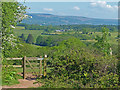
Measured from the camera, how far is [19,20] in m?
8.80

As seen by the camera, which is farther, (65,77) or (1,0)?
(1,0)

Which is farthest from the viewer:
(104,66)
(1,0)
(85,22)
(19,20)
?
(85,22)

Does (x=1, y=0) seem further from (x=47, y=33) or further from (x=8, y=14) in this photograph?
(x=47, y=33)

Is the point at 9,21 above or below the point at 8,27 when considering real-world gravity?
above

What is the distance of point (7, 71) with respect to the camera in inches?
315

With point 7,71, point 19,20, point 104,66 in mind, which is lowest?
point 7,71

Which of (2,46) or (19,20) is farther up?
(19,20)

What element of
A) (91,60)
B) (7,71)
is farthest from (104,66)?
(7,71)

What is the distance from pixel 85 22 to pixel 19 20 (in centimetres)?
4341

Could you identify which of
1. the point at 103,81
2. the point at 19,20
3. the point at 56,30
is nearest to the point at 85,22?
the point at 56,30

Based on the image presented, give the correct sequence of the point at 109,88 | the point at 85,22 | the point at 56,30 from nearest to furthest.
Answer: the point at 109,88, the point at 85,22, the point at 56,30

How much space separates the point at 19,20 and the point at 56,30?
4579 centimetres

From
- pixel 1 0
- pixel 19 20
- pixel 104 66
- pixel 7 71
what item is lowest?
pixel 7 71

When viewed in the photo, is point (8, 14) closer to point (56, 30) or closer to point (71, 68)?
point (71, 68)
